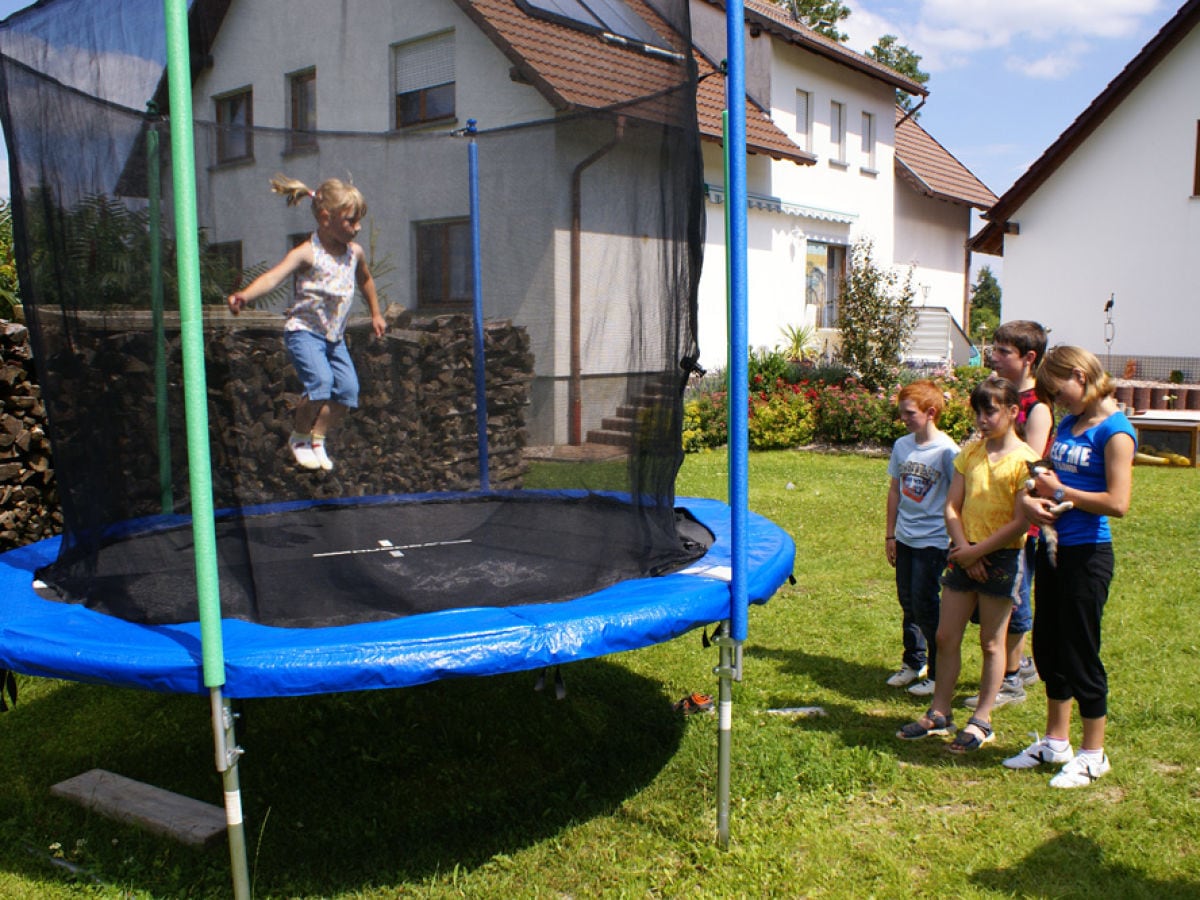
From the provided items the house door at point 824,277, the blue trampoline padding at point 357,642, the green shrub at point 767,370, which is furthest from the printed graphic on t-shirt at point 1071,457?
the house door at point 824,277

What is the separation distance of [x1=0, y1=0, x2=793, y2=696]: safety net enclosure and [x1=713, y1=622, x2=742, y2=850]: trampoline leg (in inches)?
3.6

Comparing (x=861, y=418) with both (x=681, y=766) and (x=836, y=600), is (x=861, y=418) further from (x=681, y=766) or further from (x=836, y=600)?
(x=681, y=766)

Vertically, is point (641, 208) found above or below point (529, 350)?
above

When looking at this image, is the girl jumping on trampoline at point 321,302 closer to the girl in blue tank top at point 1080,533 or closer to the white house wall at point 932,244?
the girl in blue tank top at point 1080,533

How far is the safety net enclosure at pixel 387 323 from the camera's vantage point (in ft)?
7.47

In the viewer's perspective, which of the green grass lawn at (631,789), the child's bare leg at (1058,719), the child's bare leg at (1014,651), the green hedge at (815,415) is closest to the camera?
the green grass lawn at (631,789)

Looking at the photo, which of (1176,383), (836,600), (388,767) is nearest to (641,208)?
(388,767)

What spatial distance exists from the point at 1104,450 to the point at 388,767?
6.59 ft

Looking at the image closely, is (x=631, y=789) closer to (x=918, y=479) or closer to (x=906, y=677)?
(x=906, y=677)

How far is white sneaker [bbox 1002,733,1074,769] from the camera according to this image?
8.29ft

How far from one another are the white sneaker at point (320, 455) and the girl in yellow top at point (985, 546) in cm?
163

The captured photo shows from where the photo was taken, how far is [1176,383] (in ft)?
38.5

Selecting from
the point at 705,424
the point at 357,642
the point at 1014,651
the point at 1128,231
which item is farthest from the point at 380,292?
the point at 1128,231

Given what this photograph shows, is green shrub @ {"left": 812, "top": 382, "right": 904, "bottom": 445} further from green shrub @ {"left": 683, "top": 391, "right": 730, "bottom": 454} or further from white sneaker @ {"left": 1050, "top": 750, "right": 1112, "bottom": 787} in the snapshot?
white sneaker @ {"left": 1050, "top": 750, "right": 1112, "bottom": 787}
